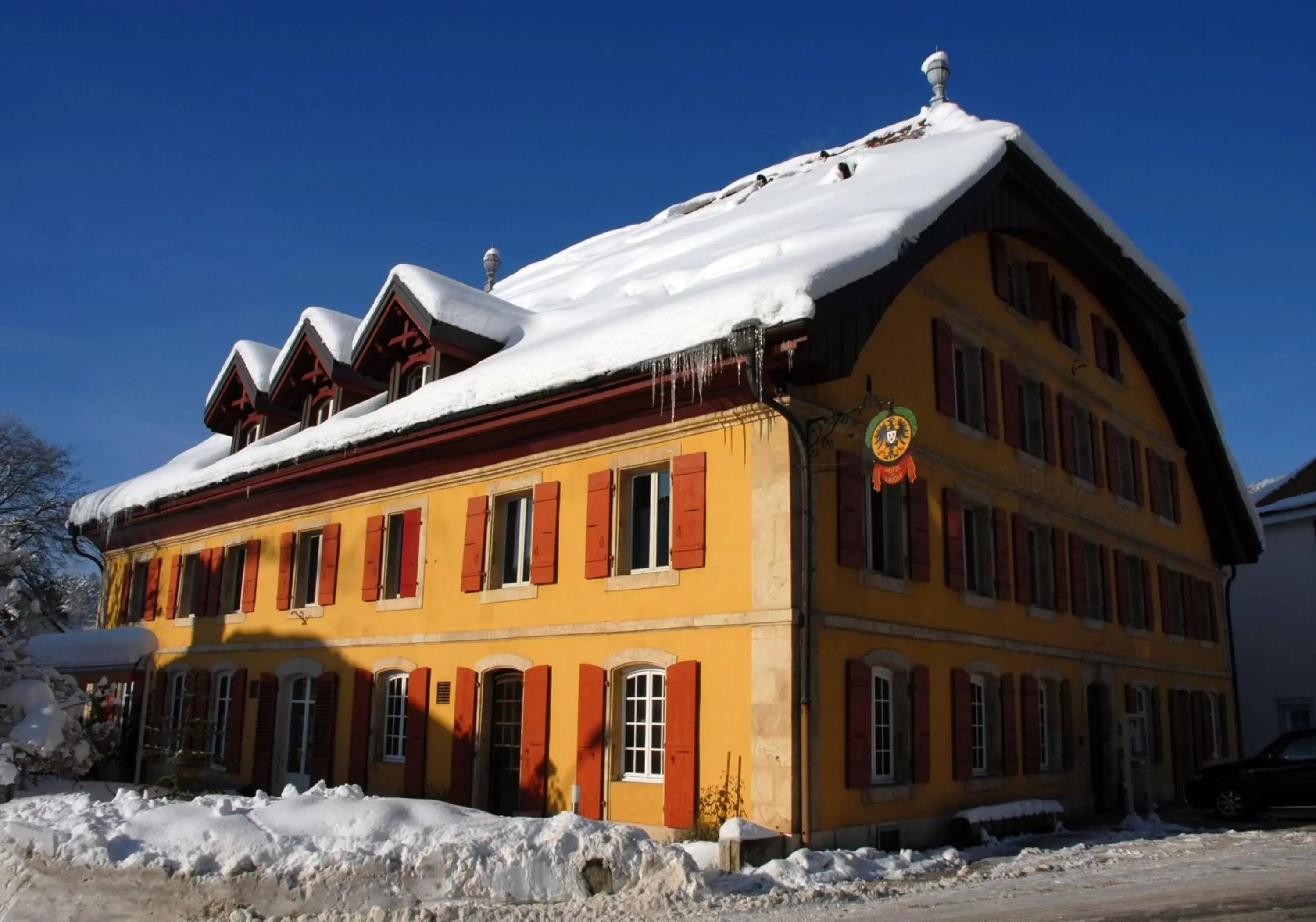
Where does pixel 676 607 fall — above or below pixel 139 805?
above

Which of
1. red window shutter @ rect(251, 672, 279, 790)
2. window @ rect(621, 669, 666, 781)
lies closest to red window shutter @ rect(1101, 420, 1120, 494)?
window @ rect(621, 669, 666, 781)

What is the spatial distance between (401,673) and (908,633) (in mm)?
7341

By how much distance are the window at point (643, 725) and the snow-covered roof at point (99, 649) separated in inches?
412

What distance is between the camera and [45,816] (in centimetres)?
921

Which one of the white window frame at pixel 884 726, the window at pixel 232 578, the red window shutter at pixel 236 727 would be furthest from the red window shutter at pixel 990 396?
the window at pixel 232 578

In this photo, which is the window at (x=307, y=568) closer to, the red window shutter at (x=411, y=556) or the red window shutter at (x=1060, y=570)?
the red window shutter at (x=411, y=556)

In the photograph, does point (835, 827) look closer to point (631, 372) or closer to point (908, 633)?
point (908, 633)

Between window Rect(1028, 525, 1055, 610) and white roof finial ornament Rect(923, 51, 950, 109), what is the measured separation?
987 cm

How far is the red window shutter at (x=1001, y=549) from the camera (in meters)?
16.0

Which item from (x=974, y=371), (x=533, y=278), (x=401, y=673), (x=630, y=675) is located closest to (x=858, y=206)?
(x=974, y=371)

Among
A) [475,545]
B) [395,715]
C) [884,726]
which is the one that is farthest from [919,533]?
[395,715]

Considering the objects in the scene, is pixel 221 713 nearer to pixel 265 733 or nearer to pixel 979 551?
pixel 265 733

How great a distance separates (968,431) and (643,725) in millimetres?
6159

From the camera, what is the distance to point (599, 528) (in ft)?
45.6
